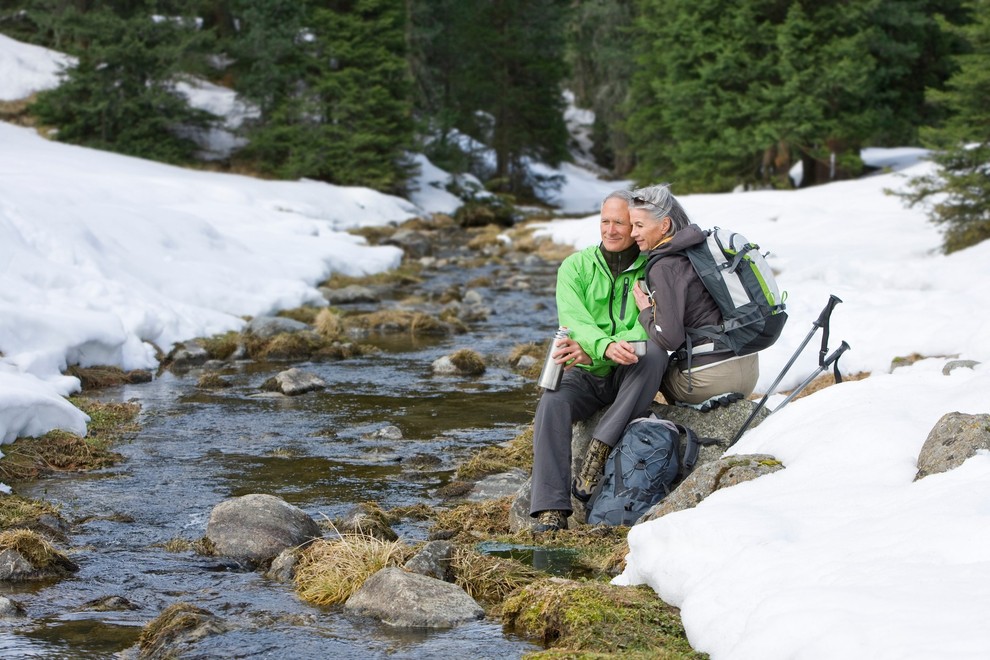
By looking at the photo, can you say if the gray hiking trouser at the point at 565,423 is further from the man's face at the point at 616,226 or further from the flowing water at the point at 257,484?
the man's face at the point at 616,226

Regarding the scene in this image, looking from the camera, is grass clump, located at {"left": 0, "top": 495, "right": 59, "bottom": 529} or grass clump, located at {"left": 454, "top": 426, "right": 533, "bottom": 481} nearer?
grass clump, located at {"left": 0, "top": 495, "right": 59, "bottom": 529}

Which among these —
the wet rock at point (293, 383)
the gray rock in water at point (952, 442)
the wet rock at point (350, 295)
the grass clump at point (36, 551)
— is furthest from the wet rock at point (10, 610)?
the wet rock at point (350, 295)

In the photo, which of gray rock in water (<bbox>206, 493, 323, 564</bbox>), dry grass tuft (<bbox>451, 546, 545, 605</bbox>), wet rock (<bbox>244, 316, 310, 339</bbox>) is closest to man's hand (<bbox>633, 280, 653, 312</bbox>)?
dry grass tuft (<bbox>451, 546, 545, 605</bbox>)

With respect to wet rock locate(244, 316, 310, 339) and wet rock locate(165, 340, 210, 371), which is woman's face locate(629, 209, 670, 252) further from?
wet rock locate(244, 316, 310, 339)

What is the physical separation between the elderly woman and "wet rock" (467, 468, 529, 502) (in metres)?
1.46

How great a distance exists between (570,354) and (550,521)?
3.21 feet

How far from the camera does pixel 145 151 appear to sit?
1362 inches

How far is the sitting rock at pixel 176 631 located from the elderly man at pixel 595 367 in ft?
7.02

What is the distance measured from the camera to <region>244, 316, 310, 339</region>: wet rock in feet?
47.5

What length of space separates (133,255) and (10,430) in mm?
8039

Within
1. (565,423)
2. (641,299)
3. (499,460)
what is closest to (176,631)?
(565,423)

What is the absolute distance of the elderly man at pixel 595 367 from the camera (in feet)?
21.4

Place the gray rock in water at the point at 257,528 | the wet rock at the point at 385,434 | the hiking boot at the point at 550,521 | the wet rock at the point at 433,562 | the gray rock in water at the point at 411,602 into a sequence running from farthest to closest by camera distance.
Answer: the wet rock at the point at 385,434
the hiking boot at the point at 550,521
the gray rock in water at the point at 257,528
the wet rock at the point at 433,562
the gray rock in water at the point at 411,602

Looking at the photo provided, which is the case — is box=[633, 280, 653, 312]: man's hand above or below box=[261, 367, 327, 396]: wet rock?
above
